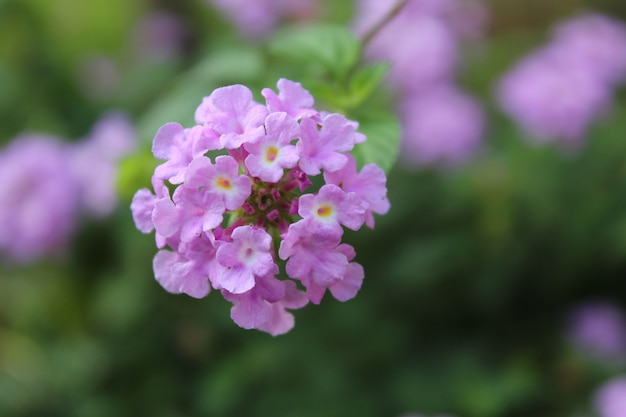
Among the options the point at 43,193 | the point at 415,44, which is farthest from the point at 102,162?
the point at 415,44

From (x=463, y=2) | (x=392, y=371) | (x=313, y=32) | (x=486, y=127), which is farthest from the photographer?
(x=463, y=2)

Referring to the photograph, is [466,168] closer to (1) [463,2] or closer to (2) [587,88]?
(2) [587,88]

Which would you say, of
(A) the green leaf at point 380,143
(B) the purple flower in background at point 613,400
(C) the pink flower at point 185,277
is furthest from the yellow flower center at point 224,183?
(B) the purple flower in background at point 613,400

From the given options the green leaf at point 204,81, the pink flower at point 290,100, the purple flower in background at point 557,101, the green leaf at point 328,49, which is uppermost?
the purple flower in background at point 557,101

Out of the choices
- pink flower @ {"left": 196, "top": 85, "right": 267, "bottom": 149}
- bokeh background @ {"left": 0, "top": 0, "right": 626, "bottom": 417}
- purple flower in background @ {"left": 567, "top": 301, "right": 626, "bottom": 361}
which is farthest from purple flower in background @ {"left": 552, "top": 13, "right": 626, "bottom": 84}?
pink flower @ {"left": 196, "top": 85, "right": 267, "bottom": 149}

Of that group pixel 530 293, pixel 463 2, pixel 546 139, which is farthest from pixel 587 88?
pixel 463 2

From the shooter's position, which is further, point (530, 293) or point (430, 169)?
point (430, 169)

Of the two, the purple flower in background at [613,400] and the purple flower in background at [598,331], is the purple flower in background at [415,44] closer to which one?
the purple flower in background at [598,331]
